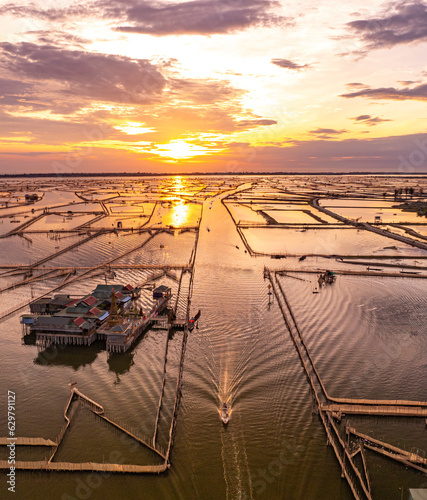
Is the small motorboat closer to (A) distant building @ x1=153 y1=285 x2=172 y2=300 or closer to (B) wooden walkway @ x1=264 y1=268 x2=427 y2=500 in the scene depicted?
(B) wooden walkway @ x1=264 y1=268 x2=427 y2=500

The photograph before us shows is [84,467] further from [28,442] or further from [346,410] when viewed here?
[346,410]

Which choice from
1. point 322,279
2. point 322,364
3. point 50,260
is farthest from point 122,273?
point 322,364

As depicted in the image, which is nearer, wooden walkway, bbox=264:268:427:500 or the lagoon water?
wooden walkway, bbox=264:268:427:500

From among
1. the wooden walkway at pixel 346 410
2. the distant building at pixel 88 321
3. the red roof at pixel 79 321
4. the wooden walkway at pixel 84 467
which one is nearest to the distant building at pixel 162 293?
the distant building at pixel 88 321

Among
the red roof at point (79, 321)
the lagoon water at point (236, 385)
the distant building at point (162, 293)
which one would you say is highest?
the distant building at point (162, 293)

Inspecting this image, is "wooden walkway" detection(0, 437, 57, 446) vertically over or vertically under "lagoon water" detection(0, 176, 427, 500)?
under

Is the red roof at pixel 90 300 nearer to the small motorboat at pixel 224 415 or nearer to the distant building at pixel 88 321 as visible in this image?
the distant building at pixel 88 321

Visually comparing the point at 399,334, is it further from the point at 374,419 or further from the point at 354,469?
the point at 354,469

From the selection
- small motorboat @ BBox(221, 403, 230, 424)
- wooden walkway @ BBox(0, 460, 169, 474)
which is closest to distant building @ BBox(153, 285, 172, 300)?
small motorboat @ BBox(221, 403, 230, 424)
